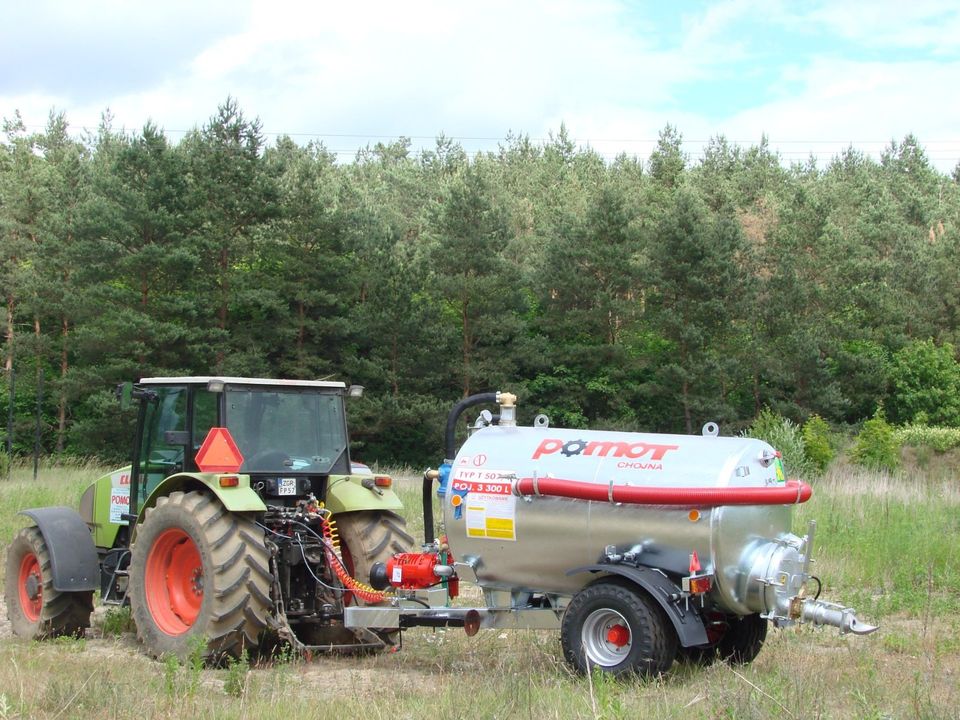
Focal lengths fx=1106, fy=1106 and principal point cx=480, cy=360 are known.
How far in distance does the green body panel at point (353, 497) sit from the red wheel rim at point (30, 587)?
281 cm

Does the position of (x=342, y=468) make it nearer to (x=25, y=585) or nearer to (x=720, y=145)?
(x=25, y=585)

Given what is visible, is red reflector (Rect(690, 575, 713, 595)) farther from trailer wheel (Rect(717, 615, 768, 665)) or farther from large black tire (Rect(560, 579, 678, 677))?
trailer wheel (Rect(717, 615, 768, 665))

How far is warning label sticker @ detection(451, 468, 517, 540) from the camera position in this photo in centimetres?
771

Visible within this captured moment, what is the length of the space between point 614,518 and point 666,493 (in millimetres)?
454

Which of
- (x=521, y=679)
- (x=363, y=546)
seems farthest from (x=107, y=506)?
(x=521, y=679)

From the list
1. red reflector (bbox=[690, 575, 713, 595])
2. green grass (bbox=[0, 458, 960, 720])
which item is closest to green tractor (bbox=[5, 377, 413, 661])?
green grass (bbox=[0, 458, 960, 720])

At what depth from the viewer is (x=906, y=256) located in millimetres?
47375

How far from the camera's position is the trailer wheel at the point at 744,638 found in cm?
783

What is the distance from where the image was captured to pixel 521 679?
685 cm

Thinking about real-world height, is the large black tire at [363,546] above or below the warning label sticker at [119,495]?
below

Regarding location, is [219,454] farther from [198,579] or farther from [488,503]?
[488,503]

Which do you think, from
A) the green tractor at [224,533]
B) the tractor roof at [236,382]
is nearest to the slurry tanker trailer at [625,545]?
the green tractor at [224,533]

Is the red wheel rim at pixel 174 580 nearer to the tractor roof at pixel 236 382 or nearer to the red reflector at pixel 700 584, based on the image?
the tractor roof at pixel 236 382

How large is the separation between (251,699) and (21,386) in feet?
129
